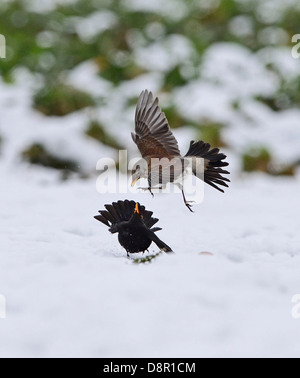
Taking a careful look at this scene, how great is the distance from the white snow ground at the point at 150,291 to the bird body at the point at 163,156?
12.5 inches

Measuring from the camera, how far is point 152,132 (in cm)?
245

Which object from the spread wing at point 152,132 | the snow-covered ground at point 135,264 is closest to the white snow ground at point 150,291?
the snow-covered ground at point 135,264

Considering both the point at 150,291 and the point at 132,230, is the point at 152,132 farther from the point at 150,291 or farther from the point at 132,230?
the point at 150,291

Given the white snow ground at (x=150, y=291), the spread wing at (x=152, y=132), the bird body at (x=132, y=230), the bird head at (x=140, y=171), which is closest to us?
the white snow ground at (x=150, y=291)

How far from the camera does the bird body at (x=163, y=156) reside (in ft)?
7.56

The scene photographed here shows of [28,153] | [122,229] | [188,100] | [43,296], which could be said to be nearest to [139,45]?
[188,100]

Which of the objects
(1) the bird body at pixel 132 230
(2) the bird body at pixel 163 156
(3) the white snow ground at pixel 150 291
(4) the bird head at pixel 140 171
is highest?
(2) the bird body at pixel 163 156

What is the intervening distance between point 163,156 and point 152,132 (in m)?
0.11

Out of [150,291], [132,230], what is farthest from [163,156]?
[150,291]

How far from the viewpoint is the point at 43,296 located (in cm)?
191

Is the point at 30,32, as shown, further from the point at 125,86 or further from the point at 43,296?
the point at 43,296

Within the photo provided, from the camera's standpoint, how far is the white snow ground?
5.38 feet

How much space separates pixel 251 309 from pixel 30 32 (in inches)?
272

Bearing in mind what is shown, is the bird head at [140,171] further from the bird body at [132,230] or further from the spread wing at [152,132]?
the bird body at [132,230]
